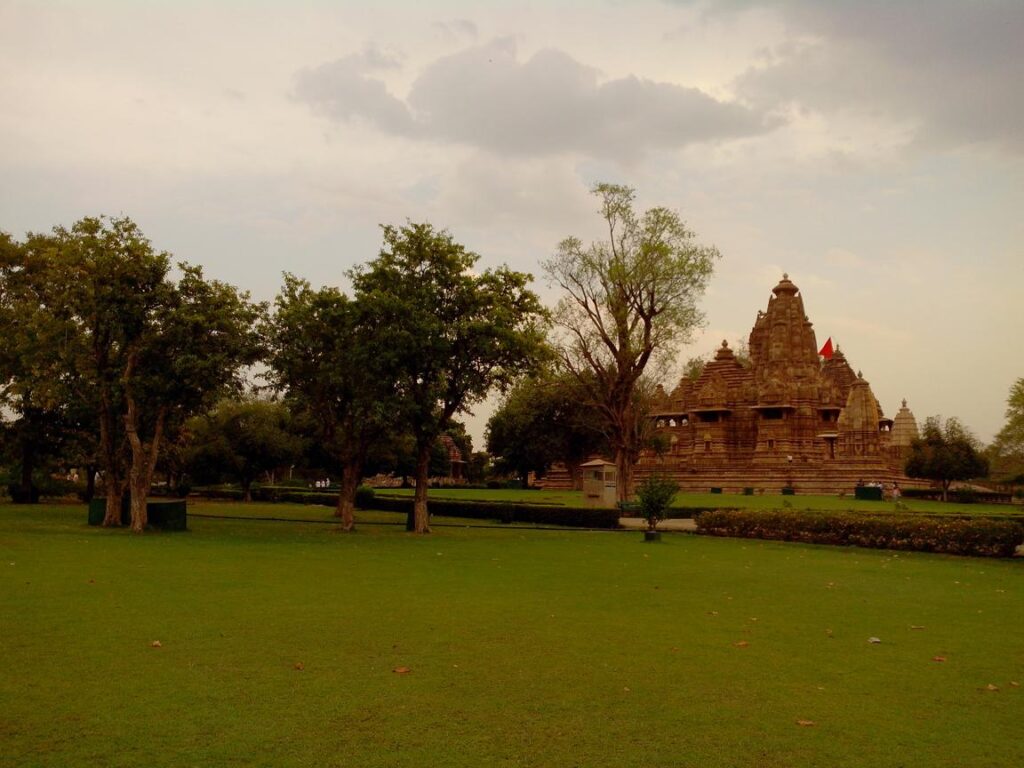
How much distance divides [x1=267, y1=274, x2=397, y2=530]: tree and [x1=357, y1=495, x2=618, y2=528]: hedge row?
365 cm

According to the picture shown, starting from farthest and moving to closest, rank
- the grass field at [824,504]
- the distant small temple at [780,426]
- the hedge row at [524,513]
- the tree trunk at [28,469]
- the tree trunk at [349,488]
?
the distant small temple at [780,426]
the tree trunk at [28,469]
the grass field at [824,504]
the hedge row at [524,513]
the tree trunk at [349,488]

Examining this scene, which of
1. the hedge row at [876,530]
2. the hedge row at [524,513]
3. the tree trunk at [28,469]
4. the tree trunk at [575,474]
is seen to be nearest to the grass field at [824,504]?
the hedge row at [524,513]

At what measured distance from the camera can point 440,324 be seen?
26062 mm

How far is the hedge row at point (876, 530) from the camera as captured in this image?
22.9 metres

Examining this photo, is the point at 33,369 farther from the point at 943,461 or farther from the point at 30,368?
the point at 943,461

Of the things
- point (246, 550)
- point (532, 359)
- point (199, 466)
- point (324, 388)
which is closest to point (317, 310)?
point (324, 388)

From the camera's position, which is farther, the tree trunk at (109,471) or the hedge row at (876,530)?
the tree trunk at (109,471)

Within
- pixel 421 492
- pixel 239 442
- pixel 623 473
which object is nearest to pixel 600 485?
pixel 623 473

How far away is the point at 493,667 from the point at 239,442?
45797mm

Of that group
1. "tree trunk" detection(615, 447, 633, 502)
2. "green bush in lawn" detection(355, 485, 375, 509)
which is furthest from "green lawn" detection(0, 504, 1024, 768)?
"green bush in lawn" detection(355, 485, 375, 509)

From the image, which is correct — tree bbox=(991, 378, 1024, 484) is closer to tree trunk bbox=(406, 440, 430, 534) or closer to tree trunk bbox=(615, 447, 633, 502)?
tree trunk bbox=(615, 447, 633, 502)

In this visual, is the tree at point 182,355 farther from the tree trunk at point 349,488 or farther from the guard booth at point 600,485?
the guard booth at point 600,485

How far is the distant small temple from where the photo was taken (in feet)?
198

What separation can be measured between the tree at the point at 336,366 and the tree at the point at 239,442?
69.6ft
